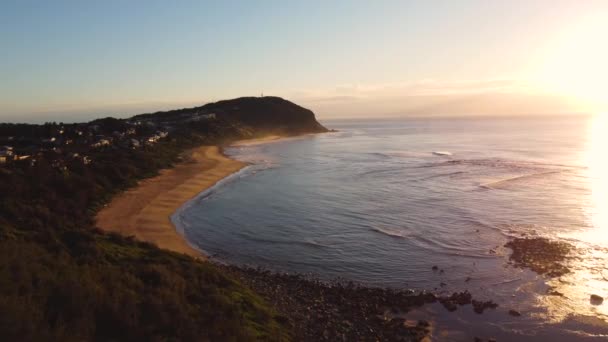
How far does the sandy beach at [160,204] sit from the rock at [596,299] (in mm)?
16786

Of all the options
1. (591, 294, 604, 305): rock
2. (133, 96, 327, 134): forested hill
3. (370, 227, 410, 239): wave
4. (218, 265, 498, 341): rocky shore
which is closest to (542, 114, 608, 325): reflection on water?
(591, 294, 604, 305): rock

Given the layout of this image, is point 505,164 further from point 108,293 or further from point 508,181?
point 108,293

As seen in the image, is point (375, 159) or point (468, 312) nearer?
point (468, 312)

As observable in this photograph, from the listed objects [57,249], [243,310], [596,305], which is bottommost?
[596,305]

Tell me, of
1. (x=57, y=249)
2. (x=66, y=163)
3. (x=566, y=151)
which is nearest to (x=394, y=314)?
(x=57, y=249)

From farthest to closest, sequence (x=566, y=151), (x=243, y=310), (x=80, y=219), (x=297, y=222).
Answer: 1. (x=566, y=151)
2. (x=297, y=222)
3. (x=80, y=219)
4. (x=243, y=310)

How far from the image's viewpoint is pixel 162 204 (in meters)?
34.2

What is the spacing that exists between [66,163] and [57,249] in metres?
27.7

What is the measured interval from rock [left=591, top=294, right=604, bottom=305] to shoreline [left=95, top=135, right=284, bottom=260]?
16.5 meters

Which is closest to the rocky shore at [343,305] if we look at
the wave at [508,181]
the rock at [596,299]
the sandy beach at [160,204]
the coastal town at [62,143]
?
the rock at [596,299]

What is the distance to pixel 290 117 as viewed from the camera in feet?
520

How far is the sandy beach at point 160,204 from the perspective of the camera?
25.2m

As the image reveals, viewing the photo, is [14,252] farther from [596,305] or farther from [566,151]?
[566,151]

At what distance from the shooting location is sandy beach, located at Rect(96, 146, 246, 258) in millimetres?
25188
